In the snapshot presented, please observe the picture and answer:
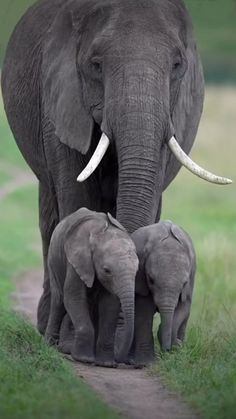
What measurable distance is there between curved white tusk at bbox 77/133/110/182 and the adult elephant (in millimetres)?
12

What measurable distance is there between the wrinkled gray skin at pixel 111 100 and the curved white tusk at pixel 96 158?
7cm

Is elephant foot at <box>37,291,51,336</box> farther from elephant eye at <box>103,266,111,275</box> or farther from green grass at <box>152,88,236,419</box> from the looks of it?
elephant eye at <box>103,266,111,275</box>

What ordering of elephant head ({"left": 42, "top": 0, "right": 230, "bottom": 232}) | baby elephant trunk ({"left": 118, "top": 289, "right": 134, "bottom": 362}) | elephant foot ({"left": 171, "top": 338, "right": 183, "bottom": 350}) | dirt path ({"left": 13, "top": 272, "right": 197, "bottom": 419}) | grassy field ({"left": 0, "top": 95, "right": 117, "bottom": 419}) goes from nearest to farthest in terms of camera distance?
grassy field ({"left": 0, "top": 95, "right": 117, "bottom": 419})
dirt path ({"left": 13, "top": 272, "right": 197, "bottom": 419})
baby elephant trunk ({"left": 118, "top": 289, "right": 134, "bottom": 362})
elephant foot ({"left": 171, "top": 338, "right": 183, "bottom": 350})
elephant head ({"left": 42, "top": 0, "right": 230, "bottom": 232})

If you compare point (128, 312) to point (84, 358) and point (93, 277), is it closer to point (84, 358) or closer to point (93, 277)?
point (93, 277)

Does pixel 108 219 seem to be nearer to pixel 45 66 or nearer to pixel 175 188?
pixel 45 66

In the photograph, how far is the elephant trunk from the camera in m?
9.83

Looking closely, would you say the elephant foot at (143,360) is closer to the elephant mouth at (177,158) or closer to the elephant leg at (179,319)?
the elephant leg at (179,319)

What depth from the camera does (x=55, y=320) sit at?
403 inches

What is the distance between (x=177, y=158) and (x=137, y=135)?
0.45 meters

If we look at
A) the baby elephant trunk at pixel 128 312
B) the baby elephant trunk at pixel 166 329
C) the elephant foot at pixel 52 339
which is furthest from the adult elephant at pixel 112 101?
the elephant foot at pixel 52 339

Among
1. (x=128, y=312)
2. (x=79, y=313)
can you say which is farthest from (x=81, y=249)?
(x=128, y=312)

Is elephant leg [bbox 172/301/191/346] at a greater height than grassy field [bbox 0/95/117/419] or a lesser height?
lesser

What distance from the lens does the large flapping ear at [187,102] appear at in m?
10.5

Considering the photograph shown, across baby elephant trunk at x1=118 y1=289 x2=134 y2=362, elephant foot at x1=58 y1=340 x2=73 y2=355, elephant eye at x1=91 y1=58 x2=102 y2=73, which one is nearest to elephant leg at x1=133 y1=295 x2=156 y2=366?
A: baby elephant trunk at x1=118 y1=289 x2=134 y2=362
